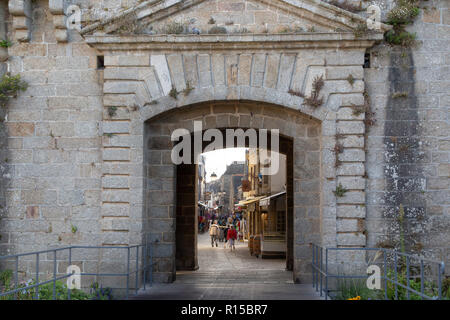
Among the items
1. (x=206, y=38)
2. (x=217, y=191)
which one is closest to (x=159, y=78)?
(x=206, y=38)

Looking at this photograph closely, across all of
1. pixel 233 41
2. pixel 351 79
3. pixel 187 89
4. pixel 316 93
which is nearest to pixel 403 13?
pixel 351 79

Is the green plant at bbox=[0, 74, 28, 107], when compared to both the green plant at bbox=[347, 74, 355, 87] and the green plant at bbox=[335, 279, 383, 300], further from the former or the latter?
the green plant at bbox=[335, 279, 383, 300]

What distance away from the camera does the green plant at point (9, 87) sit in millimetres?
10797

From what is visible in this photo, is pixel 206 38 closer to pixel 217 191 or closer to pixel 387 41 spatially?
pixel 387 41

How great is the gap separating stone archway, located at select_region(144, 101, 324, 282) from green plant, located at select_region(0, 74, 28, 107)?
2.72m

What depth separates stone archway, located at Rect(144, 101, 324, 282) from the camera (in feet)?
35.4

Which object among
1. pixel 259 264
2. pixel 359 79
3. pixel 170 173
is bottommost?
pixel 259 264

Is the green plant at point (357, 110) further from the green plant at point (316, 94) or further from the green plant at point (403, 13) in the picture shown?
Result: the green plant at point (403, 13)

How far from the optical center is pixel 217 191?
78.2 m

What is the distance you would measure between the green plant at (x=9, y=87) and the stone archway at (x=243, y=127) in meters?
2.72

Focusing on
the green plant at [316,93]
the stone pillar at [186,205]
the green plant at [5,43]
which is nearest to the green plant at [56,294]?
the green plant at [5,43]

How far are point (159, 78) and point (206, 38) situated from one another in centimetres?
123

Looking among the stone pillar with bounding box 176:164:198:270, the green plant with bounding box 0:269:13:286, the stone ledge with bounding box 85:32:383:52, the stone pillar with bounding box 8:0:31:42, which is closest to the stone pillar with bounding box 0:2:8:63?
the stone pillar with bounding box 8:0:31:42

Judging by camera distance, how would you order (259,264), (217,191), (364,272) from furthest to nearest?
(217,191) < (259,264) < (364,272)
